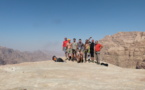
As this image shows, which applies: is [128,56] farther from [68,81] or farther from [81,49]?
[68,81]

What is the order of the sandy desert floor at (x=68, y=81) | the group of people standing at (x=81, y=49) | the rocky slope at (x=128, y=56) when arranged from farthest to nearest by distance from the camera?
the rocky slope at (x=128, y=56) < the group of people standing at (x=81, y=49) < the sandy desert floor at (x=68, y=81)

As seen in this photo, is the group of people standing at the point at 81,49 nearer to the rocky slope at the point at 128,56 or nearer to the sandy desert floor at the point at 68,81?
the sandy desert floor at the point at 68,81

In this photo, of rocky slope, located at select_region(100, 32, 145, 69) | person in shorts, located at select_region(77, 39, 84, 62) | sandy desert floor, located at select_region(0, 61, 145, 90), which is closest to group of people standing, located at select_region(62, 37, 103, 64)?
person in shorts, located at select_region(77, 39, 84, 62)

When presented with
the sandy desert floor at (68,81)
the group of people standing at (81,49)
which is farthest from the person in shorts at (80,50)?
the sandy desert floor at (68,81)

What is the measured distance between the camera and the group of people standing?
16.8 metres

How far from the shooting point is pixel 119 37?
536 feet

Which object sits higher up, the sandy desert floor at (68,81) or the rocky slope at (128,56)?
the rocky slope at (128,56)

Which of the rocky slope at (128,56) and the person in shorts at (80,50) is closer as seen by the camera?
the person in shorts at (80,50)

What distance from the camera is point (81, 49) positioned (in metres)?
17.3

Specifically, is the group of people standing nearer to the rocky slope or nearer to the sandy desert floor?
the sandy desert floor

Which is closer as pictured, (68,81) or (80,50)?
(68,81)

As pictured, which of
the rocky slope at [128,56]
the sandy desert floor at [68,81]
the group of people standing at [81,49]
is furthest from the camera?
the rocky slope at [128,56]

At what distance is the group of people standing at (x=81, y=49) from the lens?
16.8 meters

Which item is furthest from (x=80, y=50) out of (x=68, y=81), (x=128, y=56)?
(x=128, y=56)
